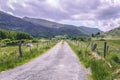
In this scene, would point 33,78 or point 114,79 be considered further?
point 33,78

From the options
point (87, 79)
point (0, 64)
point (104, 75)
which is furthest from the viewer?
point (0, 64)

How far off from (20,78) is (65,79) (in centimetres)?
294

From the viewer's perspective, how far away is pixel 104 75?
17.0 m

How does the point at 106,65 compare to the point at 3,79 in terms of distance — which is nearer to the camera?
the point at 3,79

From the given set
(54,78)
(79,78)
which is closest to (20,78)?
(54,78)

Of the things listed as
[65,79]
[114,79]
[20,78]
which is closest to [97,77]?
[65,79]

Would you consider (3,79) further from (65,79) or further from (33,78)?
(65,79)

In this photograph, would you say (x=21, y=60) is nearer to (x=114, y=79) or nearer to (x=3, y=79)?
(x=3, y=79)

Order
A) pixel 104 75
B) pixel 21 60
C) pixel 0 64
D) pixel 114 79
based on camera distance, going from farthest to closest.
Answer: pixel 21 60 → pixel 0 64 → pixel 104 75 → pixel 114 79

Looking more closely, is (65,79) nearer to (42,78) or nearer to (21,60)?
(42,78)

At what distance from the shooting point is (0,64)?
25.0 m

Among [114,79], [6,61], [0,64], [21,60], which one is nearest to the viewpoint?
[114,79]

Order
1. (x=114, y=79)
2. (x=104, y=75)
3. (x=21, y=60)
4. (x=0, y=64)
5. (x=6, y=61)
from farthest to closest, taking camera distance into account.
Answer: (x=21, y=60) → (x=6, y=61) → (x=0, y=64) → (x=104, y=75) → (x=114, y=79)

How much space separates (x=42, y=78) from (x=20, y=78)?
56.7 inches
